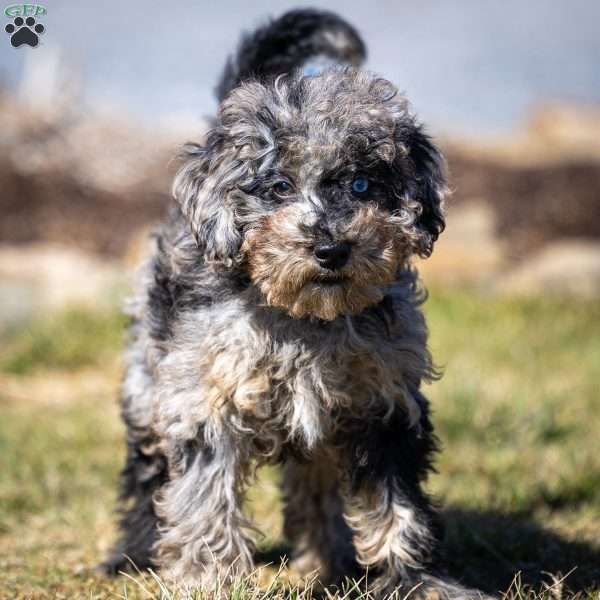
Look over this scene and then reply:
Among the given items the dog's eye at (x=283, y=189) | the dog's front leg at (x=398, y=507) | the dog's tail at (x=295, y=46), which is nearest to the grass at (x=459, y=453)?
the dog's front leg at (x=398, y=507)

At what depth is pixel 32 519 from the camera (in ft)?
18.2

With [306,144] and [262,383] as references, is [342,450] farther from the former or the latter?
[306,144]

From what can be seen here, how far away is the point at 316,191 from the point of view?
11.4 ft

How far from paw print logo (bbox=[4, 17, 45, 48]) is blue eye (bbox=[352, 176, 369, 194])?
6.37ft

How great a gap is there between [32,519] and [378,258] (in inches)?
126

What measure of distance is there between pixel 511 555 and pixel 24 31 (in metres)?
3.42

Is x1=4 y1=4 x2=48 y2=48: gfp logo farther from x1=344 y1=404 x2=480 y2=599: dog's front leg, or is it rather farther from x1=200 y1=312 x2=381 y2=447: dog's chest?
x1=344 y1=404 x2=480 y2=599: dog's front leg

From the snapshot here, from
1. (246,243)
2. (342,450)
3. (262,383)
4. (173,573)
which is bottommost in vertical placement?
(173,573)

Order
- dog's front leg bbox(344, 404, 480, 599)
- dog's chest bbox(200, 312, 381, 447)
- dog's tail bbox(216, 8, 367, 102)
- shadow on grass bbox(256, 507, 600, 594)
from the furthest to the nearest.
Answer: dog's tail bbox(216, 8, 367, 102) → shadow on grass bbox(256, 507, 600, 594) → dog's front leg bbox(344, 404, 480, 599) → dog's chest bbox(200, 312, 381, 447)

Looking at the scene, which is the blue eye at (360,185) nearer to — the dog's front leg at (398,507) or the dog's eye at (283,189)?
the dog's eye at (283,189)

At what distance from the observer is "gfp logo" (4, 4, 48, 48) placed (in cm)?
449

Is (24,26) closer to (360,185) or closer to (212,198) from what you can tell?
(212,198)

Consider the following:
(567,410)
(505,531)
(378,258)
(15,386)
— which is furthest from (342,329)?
(15,386)

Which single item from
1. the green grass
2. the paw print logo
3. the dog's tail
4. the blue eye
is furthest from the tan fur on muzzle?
the green grass
